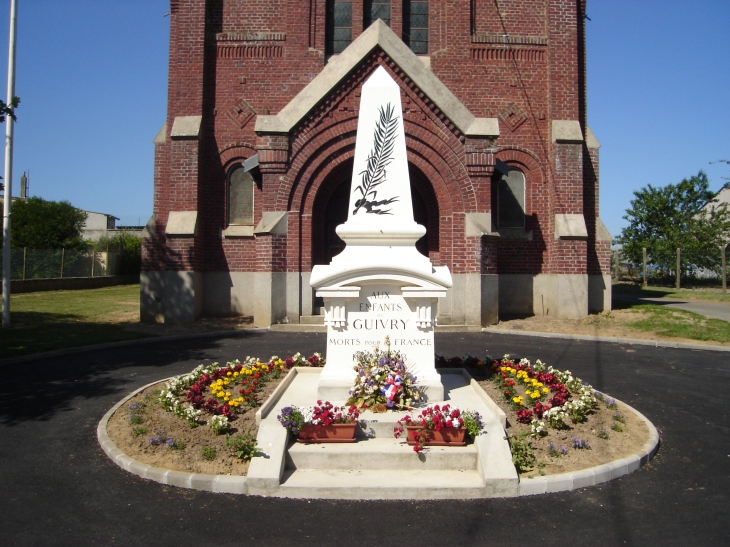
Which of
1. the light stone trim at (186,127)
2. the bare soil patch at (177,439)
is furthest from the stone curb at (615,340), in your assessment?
the light stone trim at (186,127)

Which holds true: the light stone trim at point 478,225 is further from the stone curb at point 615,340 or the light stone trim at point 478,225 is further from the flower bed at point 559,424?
the flower bed at point 559,424

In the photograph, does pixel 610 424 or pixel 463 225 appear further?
pixel 463 225

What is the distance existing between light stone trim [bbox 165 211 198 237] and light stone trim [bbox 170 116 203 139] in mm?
2073

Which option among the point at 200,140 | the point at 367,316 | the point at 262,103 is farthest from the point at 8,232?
the point at 367,316

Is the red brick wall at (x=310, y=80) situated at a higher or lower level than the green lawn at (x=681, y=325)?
higher

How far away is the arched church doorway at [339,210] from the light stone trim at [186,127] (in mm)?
3874

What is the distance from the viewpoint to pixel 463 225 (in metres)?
15.2

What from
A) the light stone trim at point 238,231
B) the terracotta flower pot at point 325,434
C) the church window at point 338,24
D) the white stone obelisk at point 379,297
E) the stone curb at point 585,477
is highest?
the church window at point 338,24

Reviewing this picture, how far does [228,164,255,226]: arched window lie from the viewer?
17500 millimetres

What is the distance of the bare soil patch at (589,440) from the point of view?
19.7 feet

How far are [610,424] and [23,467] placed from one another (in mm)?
6324

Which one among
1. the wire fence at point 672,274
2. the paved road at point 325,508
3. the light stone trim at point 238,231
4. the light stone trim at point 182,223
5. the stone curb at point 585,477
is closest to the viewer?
the paved road at point 325,508

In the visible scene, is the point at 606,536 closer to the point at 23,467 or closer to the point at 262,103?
the point at 23,467

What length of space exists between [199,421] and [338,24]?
14476mm
